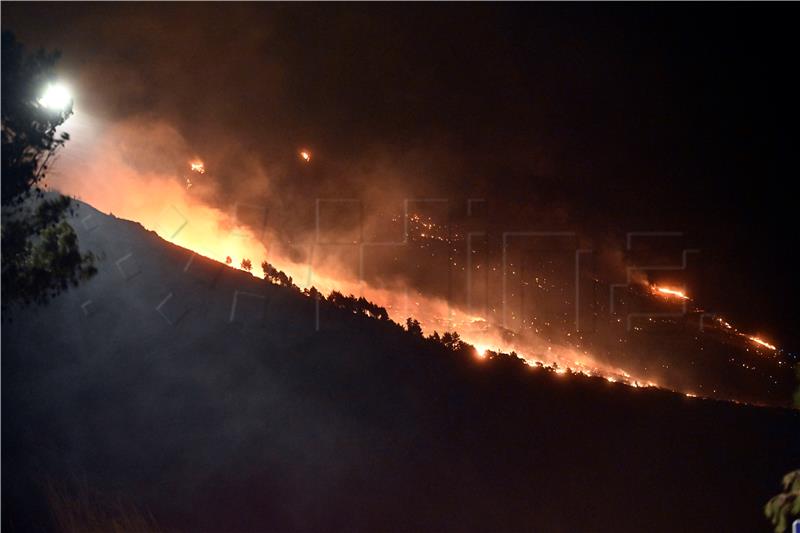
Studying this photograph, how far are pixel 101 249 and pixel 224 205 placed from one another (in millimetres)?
13207

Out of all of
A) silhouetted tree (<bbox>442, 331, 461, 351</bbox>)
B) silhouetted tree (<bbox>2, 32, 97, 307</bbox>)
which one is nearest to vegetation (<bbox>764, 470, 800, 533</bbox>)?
silhouetted tree (<bbox>2, 32, 97, 307</bbox>)

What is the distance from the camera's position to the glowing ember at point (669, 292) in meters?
33.3

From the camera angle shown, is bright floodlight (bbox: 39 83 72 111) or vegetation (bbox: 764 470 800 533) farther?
bright floodlight (bbox: 39 83 72 111)

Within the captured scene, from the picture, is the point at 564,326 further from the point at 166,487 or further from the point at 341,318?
the point at 166,487

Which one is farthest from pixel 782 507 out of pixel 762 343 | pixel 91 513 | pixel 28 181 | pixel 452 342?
pixel 762 343

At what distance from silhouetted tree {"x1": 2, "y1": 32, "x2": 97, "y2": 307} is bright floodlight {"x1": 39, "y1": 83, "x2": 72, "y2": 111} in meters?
0.07

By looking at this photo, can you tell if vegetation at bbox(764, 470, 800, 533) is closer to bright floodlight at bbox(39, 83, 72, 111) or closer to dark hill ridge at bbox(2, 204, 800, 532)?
dark hill ridge at bbox(2, 204, 800, 532)

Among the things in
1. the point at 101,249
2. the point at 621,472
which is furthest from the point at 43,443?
the point at 621,472

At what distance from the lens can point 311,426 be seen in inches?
481

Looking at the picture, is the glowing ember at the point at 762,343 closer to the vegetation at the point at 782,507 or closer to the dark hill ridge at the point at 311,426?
the dark hill ridge at the point at 311,426

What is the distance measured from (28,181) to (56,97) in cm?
128

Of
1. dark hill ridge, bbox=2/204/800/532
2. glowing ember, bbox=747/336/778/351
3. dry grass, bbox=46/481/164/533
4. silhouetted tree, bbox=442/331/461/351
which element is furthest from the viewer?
glowing ember, bbox=747/336/778/351

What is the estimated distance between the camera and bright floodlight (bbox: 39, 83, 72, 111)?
8.18 metres

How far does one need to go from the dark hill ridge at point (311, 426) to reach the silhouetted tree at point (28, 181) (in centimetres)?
361
